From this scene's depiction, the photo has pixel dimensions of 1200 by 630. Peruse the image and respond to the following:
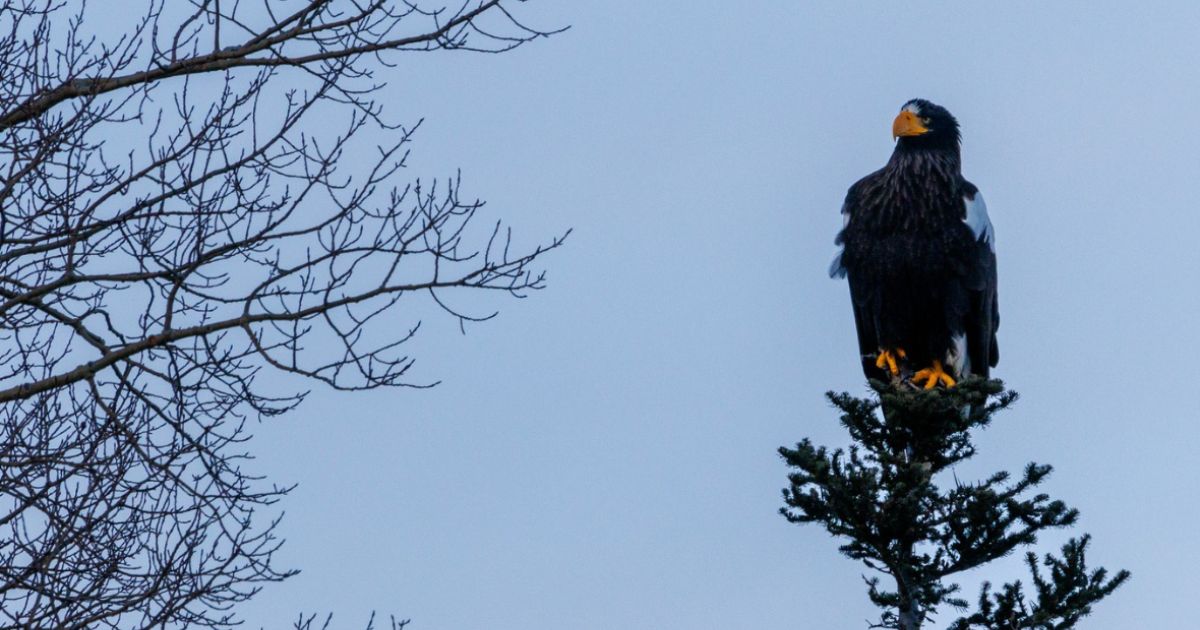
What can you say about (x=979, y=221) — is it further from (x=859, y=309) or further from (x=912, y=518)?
(x=912, y=518)

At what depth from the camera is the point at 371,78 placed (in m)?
5.93

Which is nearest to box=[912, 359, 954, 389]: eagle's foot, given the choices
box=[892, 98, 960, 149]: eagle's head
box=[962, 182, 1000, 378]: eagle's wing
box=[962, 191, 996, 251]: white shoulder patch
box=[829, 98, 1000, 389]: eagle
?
box=[829, 98, 1000, 389]: eagle

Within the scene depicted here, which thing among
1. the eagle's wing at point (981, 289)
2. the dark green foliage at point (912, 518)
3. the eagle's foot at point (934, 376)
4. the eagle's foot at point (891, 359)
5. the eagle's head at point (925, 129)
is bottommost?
the dark green foliage at point (912, 518)

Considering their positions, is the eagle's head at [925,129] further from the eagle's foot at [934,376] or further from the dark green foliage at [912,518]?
the dark green foliage at [912,518]

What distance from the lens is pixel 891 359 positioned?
9203 millimetres

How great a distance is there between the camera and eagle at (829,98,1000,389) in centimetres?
912

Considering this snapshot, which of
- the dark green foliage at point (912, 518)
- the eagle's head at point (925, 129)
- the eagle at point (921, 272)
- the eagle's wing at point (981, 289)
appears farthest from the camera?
the eagle's head at point (925, 129)

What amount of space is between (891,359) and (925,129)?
57.6 inches

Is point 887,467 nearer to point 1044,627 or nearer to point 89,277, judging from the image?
point 1044,627

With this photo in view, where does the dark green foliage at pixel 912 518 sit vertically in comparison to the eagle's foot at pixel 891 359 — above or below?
below

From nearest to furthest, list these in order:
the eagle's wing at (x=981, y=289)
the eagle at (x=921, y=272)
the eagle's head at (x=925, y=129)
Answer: the eagle at (x=921, y=272)
the eagle's wing at (x=981, y=289)
the eagle's head at (x=925, y=129)

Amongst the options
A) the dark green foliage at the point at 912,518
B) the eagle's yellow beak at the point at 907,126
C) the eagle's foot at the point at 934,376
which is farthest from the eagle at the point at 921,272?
the dark green foliage at the point at 912,518

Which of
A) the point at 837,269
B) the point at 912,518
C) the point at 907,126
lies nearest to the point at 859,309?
the point at 837,269

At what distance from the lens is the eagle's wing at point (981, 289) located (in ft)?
30.3
